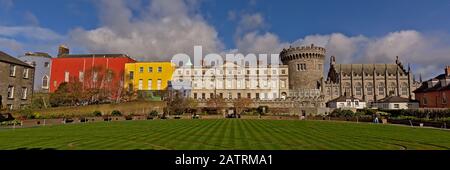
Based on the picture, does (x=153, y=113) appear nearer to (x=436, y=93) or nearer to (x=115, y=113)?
(x=115, y=113)

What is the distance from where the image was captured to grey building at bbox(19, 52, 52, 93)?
202ft

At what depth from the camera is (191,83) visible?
7294 cm

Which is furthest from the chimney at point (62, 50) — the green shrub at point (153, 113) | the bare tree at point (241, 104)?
the bare tree at point (241, 104)

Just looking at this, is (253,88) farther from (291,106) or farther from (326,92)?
(326,92)

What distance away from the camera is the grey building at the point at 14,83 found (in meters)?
40.0

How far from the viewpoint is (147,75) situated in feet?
213

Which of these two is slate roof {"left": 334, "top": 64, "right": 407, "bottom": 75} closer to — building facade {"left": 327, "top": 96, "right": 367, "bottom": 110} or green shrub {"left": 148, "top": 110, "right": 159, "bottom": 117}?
building facade {"left": 327, "top": 96, "right": 367, "bottom": 110}

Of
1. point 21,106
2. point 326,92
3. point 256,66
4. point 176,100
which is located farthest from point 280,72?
point 21,106

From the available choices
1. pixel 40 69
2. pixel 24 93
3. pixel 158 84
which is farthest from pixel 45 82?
pixel 158 84

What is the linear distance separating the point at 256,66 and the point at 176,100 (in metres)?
27.5

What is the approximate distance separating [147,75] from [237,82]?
2366 cm

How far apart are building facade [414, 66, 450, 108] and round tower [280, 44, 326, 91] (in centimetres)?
2383

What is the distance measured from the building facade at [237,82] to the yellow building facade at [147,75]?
9.53 meters
